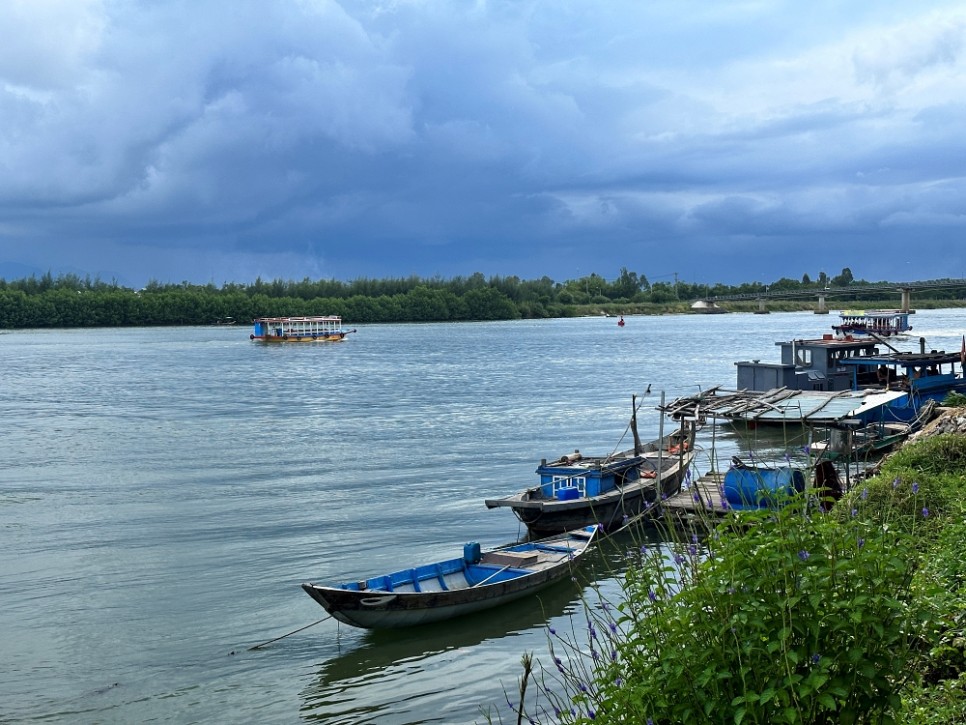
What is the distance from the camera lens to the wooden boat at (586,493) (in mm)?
22531

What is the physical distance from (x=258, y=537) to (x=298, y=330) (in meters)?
133

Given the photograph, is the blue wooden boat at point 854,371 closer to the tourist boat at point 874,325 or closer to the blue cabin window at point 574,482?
the blue cabin window at point 574,482

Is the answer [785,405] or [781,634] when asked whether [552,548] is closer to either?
[781,634]

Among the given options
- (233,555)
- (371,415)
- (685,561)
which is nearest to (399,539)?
(233,555)

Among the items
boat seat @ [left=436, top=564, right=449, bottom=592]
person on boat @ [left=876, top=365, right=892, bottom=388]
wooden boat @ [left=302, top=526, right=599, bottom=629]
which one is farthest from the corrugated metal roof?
boat seat @ [left=436, top=564, right=449, bottom=592]

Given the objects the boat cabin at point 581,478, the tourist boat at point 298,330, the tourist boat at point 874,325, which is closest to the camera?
the boat cabin at point 581,478

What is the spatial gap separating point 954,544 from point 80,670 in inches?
520

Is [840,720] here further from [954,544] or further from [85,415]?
[85,415]

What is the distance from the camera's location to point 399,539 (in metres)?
23.9

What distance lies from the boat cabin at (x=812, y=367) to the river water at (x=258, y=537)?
16.2 ft

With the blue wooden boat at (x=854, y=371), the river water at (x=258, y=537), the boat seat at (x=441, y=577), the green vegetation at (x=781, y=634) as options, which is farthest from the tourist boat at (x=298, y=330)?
the green vegetation at (x=781, y=634)

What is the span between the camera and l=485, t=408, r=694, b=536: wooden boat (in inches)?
887

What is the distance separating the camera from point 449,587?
17.4 m

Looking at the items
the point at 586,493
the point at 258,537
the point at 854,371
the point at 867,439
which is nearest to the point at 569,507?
the point at 586,493
